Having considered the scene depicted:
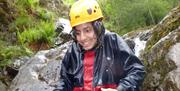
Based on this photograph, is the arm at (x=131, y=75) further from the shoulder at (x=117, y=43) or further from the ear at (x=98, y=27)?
the ear at (x=98, y=27)

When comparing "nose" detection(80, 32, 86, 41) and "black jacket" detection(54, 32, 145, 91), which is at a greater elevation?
"nose" detection(80, 32, 86, 41)

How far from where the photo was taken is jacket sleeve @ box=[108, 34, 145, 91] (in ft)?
12.6

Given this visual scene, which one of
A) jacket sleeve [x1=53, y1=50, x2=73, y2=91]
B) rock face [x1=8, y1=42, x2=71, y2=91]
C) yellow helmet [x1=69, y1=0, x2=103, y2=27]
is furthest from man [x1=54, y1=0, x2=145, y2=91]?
rock face [x1=8, y1=42, x2=71, y2=91]

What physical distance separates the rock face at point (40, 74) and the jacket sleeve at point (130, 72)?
2224mm

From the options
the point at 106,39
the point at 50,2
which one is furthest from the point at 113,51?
the point at 50,2

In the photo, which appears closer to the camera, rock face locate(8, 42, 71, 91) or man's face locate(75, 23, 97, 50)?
man's face locate(75, 23, 97, 50)

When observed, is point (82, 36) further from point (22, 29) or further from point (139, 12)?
point (22, 29)

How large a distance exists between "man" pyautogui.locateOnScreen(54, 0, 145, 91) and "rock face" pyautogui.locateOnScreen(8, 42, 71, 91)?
1943mm

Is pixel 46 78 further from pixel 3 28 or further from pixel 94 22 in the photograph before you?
pixel 3 28

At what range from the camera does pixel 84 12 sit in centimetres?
403

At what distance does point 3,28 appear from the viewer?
10828mm

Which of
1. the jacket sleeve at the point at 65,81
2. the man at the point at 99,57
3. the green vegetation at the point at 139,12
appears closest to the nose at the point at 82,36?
the man at the point at 99,57

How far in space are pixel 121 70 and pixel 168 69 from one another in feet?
1.54

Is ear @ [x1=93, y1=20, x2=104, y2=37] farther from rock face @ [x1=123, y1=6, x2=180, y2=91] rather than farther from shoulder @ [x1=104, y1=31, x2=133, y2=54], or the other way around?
rock face @ [x1=123, y1=6, x2=180, y2=91]
